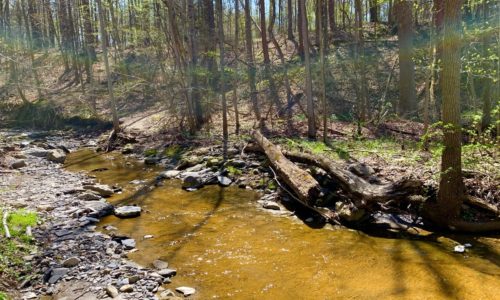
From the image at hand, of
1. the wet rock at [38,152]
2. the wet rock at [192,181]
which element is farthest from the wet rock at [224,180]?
the wet rock at [38,152]

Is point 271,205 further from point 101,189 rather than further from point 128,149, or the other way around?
point 128,149

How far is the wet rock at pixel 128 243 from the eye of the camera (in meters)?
6.89

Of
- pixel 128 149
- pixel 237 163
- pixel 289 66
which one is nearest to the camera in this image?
pixel 237 163

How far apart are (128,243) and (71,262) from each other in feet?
3.72

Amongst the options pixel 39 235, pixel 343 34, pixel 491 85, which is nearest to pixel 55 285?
pixel 39 235

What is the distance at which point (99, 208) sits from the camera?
8695 mm

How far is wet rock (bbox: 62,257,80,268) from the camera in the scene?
19.7 ft

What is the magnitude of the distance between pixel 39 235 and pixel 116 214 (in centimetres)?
180

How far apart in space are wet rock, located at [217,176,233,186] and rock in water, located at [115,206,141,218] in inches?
109

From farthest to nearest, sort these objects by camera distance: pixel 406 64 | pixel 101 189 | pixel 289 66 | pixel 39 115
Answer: pixel 39 115, pixel 289 66, pixel 406 64, pixel 101 189

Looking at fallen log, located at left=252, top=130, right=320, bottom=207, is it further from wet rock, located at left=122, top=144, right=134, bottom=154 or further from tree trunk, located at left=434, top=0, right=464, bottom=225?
wet rock, located at left=122, top=144, right=134, bottom=154

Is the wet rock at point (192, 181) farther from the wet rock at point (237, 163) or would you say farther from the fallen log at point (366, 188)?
the fallen log at point (366, 188)

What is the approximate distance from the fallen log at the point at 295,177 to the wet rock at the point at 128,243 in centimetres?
349

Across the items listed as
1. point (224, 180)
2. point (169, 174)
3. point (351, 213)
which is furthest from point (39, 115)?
point (351, 213)
